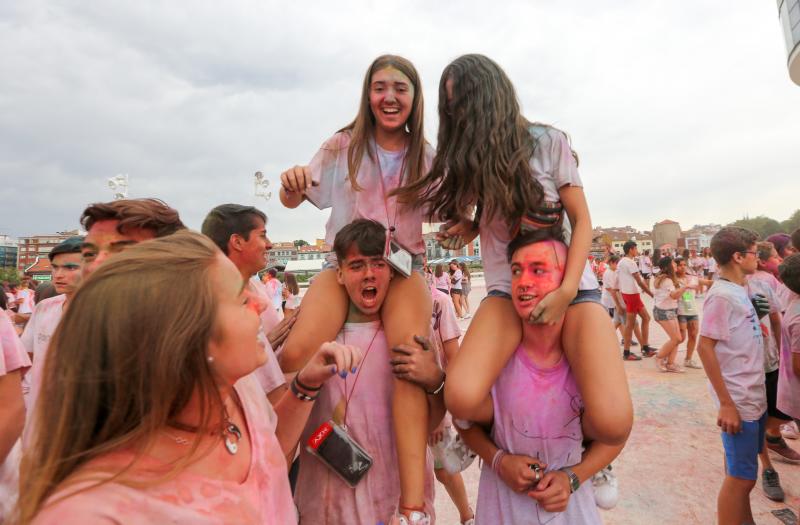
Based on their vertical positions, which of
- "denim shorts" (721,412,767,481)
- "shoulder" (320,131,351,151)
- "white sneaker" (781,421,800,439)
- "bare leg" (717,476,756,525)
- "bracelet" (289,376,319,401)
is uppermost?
"shoulder" (320,131,351,151)

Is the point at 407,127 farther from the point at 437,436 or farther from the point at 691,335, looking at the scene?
the point at 691,335

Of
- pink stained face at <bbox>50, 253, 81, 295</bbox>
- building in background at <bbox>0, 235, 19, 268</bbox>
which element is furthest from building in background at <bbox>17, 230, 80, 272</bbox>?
pink stained face at <bbox>50, 253, 81, 295</bbox>

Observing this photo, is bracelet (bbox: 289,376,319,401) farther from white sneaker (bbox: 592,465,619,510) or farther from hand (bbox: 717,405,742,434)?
hand (bbox: 717,405,742,434)

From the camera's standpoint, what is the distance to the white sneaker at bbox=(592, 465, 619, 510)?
1.99m

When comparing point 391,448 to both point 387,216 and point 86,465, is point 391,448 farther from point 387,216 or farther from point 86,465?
point 86,465

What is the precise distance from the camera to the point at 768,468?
3559 mm

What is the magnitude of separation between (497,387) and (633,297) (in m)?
7.13

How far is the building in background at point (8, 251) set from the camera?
3809 inches

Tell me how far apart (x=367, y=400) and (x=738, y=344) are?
2735mm

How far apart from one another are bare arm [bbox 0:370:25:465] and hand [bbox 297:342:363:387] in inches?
54.8

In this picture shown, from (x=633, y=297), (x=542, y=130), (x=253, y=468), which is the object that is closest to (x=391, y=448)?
(x=253, y=468)

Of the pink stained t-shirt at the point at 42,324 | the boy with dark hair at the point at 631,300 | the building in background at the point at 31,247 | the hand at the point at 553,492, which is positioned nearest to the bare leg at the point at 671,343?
the boy with dark hair at the point at 631,300

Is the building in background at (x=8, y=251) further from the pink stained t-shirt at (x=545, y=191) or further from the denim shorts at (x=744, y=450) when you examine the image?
the denim shorts at (x=744, y=450)

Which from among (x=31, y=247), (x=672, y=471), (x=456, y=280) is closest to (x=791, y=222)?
(x=456, y=280)
